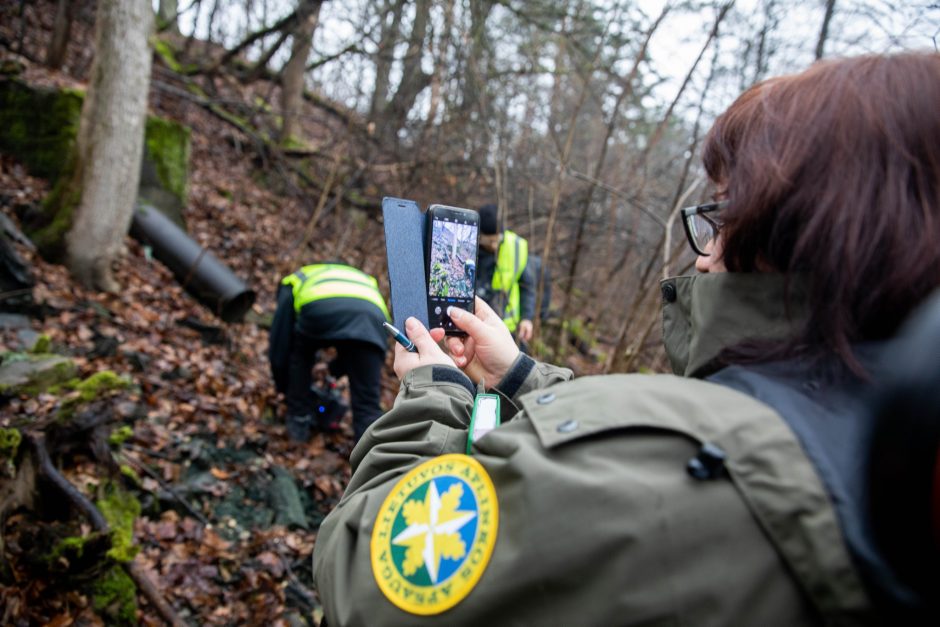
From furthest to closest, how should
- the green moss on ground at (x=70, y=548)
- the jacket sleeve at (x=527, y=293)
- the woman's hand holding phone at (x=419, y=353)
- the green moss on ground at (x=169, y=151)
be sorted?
1. the green moss on ground at (x=169, y=151)
2. the jacket sleeve at (x=527, y=293)
3. the green moss on ground at (x=70, y=548)
4. the woman's hand holding phone at (x=419, y=353)

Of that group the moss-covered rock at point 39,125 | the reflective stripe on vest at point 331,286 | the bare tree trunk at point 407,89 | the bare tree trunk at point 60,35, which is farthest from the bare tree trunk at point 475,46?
the bare tree trunk at point 60,35

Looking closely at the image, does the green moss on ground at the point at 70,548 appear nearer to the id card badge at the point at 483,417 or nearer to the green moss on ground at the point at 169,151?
the id card badge at the point at 483,417

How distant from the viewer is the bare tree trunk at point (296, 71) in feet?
32.0

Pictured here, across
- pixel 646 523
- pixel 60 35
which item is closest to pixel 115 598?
pixel 646 523

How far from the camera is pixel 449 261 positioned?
5.97 ft

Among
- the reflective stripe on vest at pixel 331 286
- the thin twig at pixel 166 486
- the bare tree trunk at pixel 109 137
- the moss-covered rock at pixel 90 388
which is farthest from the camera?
the bare tree trunk at pixel 109 137

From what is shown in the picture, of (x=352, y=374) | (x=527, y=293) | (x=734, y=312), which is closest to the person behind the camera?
(x=734, y=312)

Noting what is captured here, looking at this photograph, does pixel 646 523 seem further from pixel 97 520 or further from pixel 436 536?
pixel 97 520

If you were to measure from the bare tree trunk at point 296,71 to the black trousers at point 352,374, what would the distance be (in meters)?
6.77

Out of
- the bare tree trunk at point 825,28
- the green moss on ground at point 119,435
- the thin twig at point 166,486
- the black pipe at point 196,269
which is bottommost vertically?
the thin twig at point 166,486

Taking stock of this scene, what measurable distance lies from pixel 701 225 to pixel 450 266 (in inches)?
30.7

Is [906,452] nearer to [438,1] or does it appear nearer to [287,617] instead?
[287,617]

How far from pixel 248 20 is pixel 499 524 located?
12.3m

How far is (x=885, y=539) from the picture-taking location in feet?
2.30
